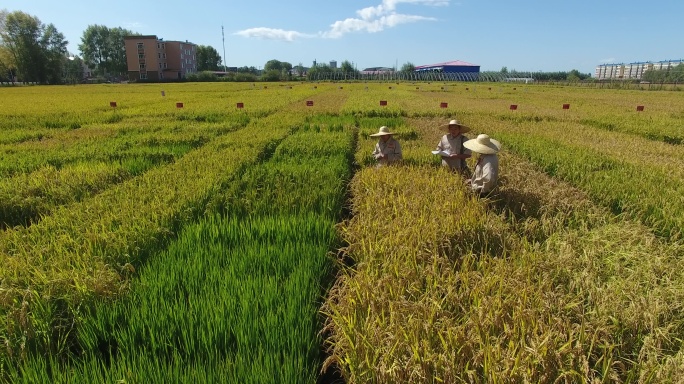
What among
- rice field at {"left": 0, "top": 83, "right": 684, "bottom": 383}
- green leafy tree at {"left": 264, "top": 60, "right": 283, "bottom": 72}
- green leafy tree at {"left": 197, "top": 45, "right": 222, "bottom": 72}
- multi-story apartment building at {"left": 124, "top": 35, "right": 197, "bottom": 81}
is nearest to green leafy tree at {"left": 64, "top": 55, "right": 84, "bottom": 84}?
multi-story apartment building at {"left": 124, "top": 35, "right": 197, "bottom": 81}

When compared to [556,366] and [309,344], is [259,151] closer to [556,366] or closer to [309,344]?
[309,344]

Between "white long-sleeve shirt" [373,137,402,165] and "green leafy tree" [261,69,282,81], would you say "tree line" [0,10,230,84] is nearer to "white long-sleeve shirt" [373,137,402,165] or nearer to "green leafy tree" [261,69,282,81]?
"green leafy tree" [261,69,282,81]

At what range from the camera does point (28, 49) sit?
2395 inches

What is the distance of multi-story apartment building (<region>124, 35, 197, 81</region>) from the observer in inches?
3123

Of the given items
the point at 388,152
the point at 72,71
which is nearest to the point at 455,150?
the point at 388,152

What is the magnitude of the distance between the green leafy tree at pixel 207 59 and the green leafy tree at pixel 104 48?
1875 centimetres

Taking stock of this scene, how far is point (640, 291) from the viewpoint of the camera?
254cm

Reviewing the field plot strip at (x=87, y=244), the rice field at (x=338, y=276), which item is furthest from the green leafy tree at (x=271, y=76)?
the field plot strip at (x=87, y=244)

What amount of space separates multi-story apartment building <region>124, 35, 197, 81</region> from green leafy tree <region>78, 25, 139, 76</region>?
11.7 metres

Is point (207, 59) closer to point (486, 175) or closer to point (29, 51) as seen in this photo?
point (29, 51)

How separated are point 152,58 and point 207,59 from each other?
28.8 meters

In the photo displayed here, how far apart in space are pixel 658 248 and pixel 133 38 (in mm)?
94266

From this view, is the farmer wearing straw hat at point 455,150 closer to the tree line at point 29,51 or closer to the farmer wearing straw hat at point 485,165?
the farmer wearing straw hat at point 485,165

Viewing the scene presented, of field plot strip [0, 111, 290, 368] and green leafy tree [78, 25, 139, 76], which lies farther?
green leafy tree [78, 25, 139, 76]
